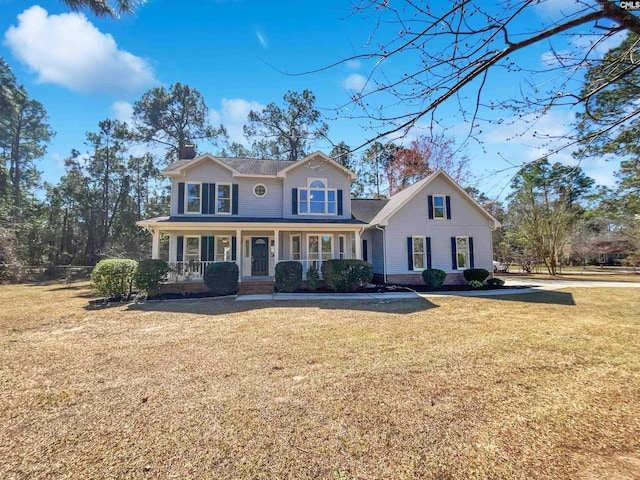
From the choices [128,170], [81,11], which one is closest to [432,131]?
[81,11]

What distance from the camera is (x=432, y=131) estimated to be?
11.5 ft

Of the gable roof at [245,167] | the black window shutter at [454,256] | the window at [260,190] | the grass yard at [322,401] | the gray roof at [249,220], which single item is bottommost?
the grass yard at [322,401]

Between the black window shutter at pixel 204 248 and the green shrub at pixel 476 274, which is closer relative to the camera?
the black window shutter at pixel 204 248

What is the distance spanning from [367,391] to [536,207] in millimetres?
28848

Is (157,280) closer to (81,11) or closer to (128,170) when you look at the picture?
(81,11)

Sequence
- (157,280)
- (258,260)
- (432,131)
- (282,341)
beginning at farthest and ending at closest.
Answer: (258,260), (157,280), (282,341), (432,131)

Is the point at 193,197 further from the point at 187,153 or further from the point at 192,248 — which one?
the point at 187,153

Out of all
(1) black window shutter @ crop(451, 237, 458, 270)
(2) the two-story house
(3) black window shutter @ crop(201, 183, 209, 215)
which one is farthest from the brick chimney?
(1) black window shutter @ crop(451, 237, 458, 270)

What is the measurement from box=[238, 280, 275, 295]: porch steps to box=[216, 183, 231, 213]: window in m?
4.42

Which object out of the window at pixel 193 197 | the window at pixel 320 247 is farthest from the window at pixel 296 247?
the window at pixel 193 197

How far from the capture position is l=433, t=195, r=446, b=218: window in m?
16.6

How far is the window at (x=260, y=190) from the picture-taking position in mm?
16359

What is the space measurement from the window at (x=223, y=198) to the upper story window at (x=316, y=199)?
3.73 metres

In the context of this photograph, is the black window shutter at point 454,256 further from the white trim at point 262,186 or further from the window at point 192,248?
the window at point 192,248
